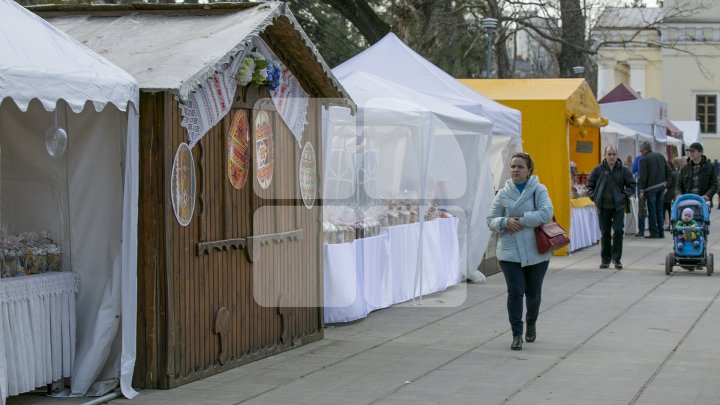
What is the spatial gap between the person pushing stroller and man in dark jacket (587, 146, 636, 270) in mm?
904

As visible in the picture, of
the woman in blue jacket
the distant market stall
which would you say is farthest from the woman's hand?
the distant market stall

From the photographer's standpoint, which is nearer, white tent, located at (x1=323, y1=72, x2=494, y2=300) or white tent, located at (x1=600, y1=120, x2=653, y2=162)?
white tent, located at (x1=323, y1=72, x2=494, y2=300)

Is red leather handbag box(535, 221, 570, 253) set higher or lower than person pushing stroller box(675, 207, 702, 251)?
higher

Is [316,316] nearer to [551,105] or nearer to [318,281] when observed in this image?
[318,281]

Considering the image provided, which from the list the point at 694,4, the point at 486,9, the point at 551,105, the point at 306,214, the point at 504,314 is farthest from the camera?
the point at 694,4

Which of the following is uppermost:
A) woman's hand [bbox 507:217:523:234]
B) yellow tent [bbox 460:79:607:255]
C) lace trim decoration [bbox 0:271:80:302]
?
yellow tent [bbox 460:79:607:255]

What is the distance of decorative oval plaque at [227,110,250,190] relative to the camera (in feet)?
30.3

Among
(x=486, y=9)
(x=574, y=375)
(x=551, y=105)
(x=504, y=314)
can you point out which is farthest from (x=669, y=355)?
(x=486, y=9)

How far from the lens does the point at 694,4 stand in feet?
199

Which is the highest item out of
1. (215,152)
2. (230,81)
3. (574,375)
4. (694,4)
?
(694,4)

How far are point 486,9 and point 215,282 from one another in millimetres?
23374

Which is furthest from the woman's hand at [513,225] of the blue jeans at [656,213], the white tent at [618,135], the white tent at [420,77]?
the white tent at [618,135]

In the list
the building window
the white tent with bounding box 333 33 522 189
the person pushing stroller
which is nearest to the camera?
the white tent with bounding box 333 33 522 189

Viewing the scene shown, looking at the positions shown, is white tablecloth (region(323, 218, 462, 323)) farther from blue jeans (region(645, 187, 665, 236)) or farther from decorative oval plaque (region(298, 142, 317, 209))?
blue jeans (region(645, 187, 665, 236))
